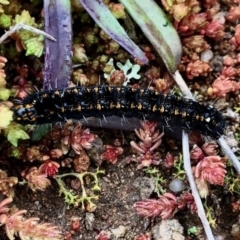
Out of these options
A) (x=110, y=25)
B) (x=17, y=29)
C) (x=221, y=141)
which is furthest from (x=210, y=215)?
(x=17, y=29)

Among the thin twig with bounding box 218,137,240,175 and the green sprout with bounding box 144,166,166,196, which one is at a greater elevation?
the green sprout with bounding box 144,166,166,196

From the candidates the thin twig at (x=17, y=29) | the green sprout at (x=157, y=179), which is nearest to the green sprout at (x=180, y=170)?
the green sprout at (x=157, y=179)

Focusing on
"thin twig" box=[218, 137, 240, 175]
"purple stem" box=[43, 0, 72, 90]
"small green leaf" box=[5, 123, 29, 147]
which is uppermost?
"purple stem" box=[43, 0, 72, 90]

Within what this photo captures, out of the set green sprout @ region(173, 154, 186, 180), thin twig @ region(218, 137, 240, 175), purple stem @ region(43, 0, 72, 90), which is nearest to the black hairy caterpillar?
thin twig @ region(218, 137, 240, 175)

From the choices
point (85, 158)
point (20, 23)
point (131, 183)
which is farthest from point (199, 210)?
point (20, 23)

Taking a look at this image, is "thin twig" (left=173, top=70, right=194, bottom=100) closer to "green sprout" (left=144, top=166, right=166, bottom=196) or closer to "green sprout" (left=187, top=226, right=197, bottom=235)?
"green sprout" (left=144, top=166, right=166, bottom=196)

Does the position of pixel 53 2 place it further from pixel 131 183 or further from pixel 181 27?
pixel 131 183

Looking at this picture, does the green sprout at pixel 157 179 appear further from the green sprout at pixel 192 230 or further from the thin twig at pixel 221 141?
the thin twig at pixel 221 141
